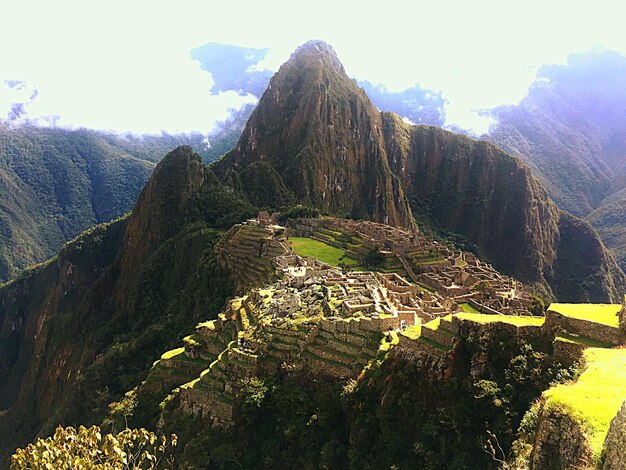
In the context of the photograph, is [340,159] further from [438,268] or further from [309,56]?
[438,268]

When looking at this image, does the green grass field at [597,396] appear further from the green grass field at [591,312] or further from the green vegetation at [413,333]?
the green vegetation at [413,333]

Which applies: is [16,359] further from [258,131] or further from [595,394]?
[595,394]

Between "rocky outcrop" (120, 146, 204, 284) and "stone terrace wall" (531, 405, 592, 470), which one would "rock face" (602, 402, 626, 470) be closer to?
"stone terrace wall" (531, 405, 592, 470)

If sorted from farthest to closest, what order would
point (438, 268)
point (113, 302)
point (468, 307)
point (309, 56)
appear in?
point (309, 56), point (113, 302), point (438, 268), point (468, 307)

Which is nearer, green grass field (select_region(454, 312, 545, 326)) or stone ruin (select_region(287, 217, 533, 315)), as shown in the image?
green grass field (select_region(454, 312, 545, 326))

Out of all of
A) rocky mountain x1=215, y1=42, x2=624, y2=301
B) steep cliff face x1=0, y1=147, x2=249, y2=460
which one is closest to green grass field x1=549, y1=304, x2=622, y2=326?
steep cliff face x1=0, y1=147, x2=249, y2=460

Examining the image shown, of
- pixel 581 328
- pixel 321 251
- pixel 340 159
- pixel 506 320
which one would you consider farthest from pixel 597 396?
pixel 340 159
